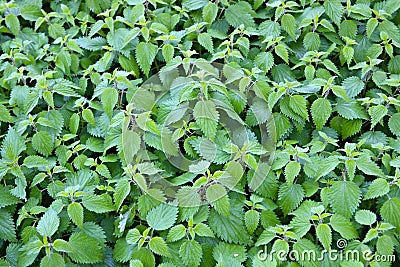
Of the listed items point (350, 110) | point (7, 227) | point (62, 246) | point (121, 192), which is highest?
point (350, 110)

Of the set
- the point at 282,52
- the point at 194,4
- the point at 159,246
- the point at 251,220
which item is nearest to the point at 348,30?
the point at 282,52

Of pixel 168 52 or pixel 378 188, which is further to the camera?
pixel 168 52

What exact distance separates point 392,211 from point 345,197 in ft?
0.78

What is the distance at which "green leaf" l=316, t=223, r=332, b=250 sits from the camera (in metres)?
2.22

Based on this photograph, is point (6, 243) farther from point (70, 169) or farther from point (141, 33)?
point (141, 33)

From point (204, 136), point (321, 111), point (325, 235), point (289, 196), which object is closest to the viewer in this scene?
point (325, 235)

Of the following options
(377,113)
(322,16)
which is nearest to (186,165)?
(377,113)

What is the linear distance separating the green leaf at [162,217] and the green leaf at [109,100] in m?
0.66

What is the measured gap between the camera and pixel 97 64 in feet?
9.88

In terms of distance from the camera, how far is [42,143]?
2.70 meters

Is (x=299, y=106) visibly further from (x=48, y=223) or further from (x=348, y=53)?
(x=48, y=223)

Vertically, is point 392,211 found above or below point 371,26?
below

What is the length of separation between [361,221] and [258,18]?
64.0 inches

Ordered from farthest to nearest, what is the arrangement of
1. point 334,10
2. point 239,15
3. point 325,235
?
point 239,15 < point 334,10 < point 325,235
